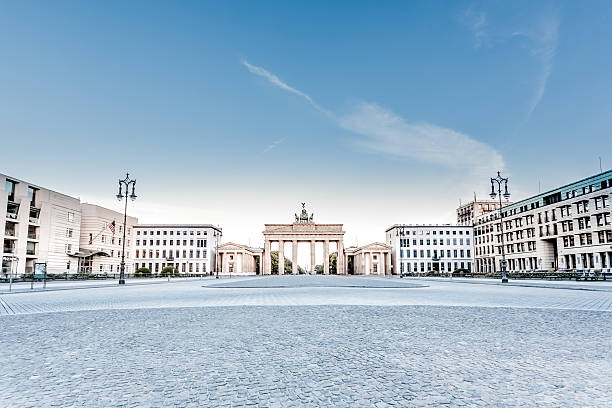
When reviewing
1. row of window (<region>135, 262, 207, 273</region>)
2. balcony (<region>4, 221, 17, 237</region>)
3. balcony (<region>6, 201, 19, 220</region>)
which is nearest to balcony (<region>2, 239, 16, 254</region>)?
balcony (<region>4, 221, 17, 237</region>)

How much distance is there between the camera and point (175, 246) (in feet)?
401

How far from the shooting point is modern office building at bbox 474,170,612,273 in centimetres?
6581

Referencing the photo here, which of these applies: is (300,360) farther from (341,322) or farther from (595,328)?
(595,328)

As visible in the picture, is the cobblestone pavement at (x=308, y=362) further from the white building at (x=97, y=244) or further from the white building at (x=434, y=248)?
the white building at (x=434, y=248)

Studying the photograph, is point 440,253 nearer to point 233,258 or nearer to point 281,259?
point 281,259

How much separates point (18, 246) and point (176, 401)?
228 feet

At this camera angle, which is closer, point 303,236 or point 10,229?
point 10,229

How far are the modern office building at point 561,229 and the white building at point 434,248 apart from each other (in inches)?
510

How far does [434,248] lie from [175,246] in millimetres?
75728

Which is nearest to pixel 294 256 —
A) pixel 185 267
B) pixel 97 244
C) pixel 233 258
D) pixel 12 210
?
pixel 233 258

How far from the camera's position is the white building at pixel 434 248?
12056cm

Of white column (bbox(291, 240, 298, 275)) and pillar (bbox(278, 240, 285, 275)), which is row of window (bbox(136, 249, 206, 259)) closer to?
pillar (bbox(278, 240, 285, 275))

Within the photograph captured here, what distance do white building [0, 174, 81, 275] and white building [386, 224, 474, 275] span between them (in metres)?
82.9

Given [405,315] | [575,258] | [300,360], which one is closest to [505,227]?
[575,258]
